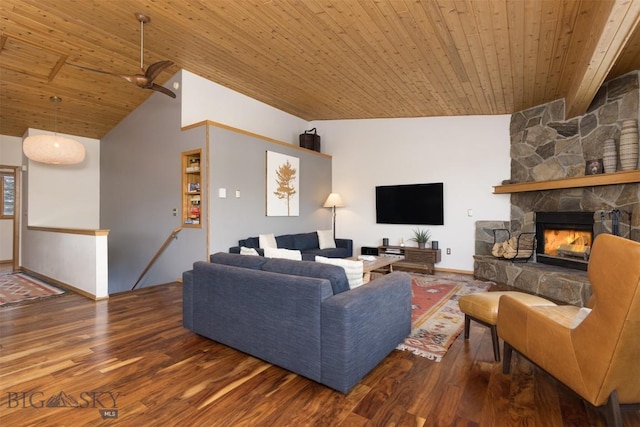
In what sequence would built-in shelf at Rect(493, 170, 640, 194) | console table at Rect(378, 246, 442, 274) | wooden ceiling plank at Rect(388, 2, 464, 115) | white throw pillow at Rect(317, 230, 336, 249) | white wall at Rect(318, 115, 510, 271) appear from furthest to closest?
white throw pillow at Rect(317, 230, 336, 249)
console table at Rect(378, 246, 442, 274)
white wall at Rect(318, 115, 510, 271)
built-in shelf at Rect(493, 170, 640, 194)
wooden ceiling plank at Rect(388, 2, 464, 115)

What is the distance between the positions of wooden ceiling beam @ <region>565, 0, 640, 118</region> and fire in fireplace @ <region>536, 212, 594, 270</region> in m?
1.58

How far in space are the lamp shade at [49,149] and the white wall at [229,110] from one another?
6.32ft

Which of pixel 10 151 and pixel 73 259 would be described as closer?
pixel 73 259

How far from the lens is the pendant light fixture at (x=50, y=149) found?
475 centimetres

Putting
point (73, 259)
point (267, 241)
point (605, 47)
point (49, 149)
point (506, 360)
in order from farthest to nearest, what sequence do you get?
point (267, 241), point (49, 149), point (73, 259), point (605, 47), point (506, 360)

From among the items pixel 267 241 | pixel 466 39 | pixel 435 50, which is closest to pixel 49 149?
pixel 267 241

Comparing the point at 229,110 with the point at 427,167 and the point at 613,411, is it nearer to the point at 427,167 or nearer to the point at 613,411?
the point at 427,167

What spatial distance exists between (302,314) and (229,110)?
4341mm

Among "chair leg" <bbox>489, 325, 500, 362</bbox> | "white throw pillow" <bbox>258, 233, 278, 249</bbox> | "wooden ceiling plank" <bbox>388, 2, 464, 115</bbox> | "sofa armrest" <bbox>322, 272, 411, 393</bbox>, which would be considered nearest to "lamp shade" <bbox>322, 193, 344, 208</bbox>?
"white throw pillow" <bbox>258, 233, 278, 249</bbox>

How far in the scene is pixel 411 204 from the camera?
618 cm

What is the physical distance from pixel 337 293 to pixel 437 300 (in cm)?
233

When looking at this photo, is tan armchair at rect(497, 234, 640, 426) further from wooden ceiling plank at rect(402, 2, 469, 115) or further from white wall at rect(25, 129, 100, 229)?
white wall at rect(25, 129, 100, 229)

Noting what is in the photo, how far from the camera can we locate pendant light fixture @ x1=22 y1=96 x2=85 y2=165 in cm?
475

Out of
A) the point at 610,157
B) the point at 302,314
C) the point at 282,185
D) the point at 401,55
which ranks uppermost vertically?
the point at 401,55
